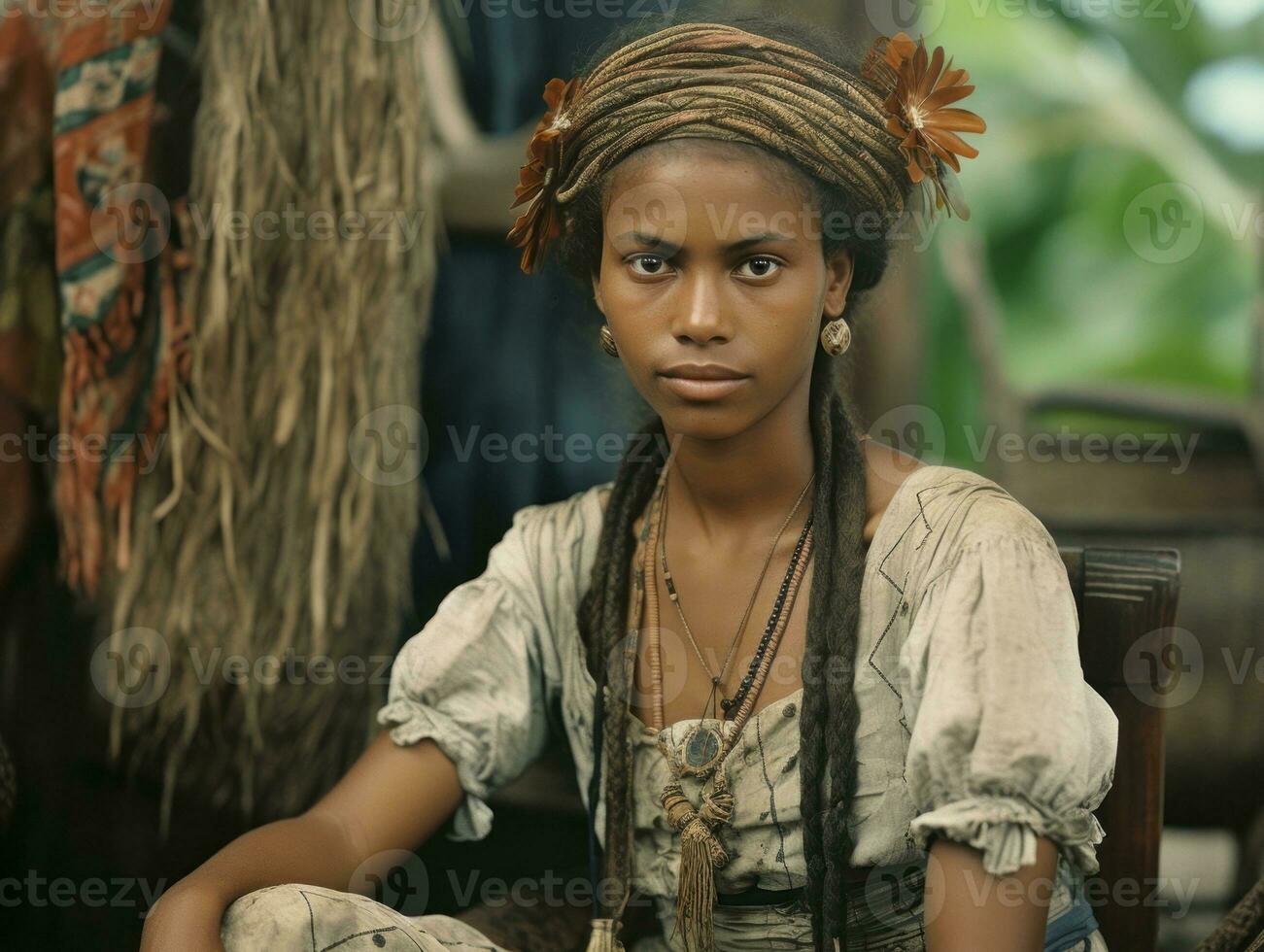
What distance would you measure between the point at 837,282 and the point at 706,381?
26 centimetres

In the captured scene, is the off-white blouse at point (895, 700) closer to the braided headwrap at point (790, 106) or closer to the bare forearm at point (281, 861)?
the bare forearm at point (281, 861)

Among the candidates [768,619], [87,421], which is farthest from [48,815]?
[768,619]

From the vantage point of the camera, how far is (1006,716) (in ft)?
4.70

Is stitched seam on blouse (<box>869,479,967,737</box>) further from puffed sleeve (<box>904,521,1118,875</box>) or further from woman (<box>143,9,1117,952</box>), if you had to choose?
puffed sleeve (<box>904,521,1118,875</box>)

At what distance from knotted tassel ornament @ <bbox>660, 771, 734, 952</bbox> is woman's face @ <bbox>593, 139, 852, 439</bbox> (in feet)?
1.50

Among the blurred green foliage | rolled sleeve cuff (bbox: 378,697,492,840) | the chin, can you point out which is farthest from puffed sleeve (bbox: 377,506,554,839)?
the blurred green foliage

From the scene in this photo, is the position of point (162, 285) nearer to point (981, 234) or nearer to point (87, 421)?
point (87, 421)

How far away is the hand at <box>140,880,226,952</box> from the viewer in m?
1.53

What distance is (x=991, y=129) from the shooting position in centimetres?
490

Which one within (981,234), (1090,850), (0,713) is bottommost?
(0,713)

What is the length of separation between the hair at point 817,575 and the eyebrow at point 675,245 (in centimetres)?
9

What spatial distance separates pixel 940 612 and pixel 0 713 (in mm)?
1817

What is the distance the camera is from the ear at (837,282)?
178 cm

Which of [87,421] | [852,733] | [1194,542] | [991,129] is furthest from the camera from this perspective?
[991,129]
